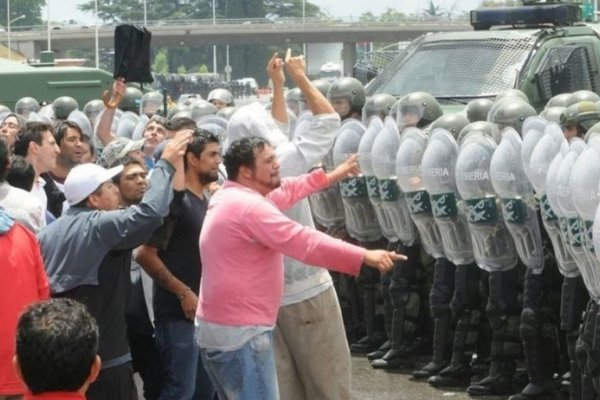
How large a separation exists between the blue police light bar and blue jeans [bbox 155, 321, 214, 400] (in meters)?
9.02

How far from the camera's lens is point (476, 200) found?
11055mm

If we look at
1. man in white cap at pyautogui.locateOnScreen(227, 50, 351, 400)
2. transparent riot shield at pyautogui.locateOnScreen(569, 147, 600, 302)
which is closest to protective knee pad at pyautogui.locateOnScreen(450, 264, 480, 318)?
transparent riot shield at pyautogui.locateOnScreen(569, 147, 600, 302)

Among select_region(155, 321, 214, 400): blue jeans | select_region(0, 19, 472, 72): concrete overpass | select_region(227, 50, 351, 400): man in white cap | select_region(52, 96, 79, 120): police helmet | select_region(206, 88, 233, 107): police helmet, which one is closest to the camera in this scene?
select_region(227, 50, 351, 400): man in white cap

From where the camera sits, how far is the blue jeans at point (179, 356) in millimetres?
8883

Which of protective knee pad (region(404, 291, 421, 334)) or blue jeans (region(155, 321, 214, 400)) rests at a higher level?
blue jeans (region(155, 321, 214, 400))

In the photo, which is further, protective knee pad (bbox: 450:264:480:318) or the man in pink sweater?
protective knee pad (bbox: 450:264:480:318)

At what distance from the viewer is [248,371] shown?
7.69 meters

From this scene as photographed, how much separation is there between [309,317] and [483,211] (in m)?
2.55

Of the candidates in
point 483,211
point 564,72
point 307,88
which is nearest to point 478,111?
point 483,211

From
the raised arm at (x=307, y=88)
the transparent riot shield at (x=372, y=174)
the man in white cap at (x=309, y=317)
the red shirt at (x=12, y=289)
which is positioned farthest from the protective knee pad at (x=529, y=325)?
the red shirt at (x=12, y=289)

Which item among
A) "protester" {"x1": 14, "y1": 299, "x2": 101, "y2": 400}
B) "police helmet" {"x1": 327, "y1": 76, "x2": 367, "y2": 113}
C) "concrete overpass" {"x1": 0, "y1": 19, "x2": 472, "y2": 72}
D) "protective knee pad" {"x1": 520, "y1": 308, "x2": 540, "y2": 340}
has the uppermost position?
"police helmet" {"x1": 327, "y1": 76, "x2": 367, "y2": 113}

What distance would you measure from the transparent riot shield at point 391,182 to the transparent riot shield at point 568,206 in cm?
253

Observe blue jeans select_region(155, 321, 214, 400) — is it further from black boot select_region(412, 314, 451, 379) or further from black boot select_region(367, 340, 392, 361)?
black boot select_region(367, 340, 392, 361)

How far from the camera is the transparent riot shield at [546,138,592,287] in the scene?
959cm
